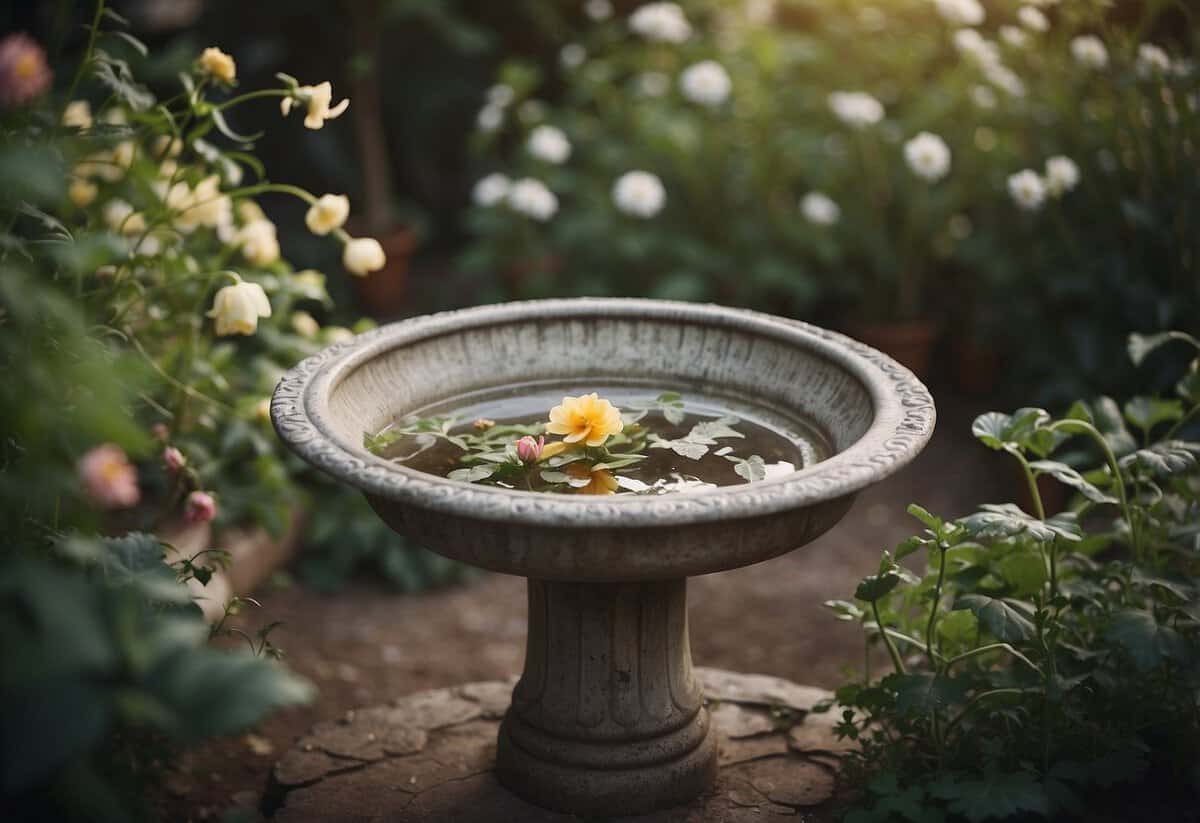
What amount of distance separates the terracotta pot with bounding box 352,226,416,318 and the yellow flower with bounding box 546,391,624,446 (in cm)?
315

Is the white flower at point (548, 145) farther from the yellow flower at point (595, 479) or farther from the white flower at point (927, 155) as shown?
the yellow flower at point (595, 479)

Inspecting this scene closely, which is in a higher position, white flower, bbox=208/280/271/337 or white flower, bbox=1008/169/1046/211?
white flower, bbox=208/280/271/337

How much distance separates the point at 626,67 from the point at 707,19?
774 mm

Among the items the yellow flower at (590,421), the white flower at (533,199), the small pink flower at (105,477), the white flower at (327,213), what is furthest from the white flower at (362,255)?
the white flower at (533,199)

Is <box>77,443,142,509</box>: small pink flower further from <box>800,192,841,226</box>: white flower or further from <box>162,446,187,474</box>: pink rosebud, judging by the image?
<box>800,192,841,226</box>: white flower

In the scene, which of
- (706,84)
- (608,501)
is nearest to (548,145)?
(706,84)

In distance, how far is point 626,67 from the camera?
5.27 meters

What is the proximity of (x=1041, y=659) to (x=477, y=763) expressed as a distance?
1226mm

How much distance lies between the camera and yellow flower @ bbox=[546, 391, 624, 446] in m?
2.21

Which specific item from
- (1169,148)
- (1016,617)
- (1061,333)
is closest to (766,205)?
(1061,333)

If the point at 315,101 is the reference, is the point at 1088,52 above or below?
below

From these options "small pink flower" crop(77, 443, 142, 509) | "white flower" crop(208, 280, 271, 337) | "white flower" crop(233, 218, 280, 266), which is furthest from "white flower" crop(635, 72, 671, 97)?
"small pink flower" crop(77, 443, 142, 509)

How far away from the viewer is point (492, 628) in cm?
371

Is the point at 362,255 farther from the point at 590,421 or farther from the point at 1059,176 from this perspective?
the point at 1059,176
